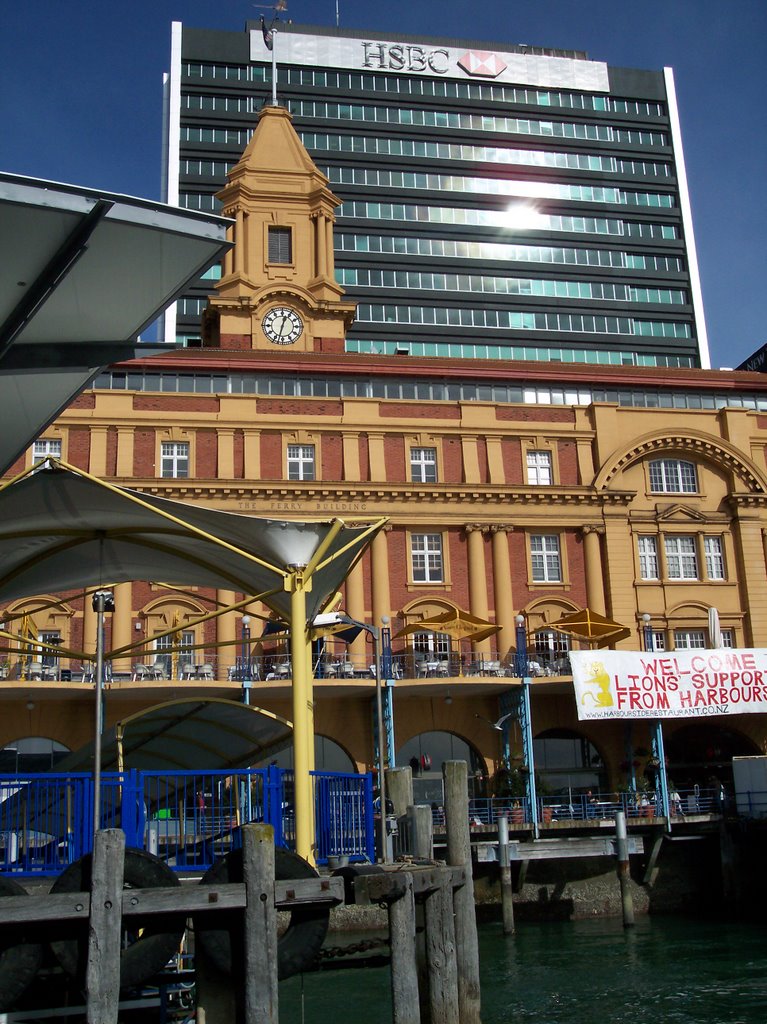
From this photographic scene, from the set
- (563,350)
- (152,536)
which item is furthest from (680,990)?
(563,350)

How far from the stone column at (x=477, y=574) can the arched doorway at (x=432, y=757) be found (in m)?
3.79

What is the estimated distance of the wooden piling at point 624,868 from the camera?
1356 inches

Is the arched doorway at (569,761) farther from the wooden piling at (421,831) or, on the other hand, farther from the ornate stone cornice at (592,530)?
the wooden piling at (421,831)

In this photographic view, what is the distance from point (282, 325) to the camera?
56156 millimetres

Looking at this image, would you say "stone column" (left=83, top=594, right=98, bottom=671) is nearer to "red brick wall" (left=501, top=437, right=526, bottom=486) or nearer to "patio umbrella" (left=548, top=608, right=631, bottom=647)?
"patio umbrella" (left=548, top=608, right=631, bottom=647)

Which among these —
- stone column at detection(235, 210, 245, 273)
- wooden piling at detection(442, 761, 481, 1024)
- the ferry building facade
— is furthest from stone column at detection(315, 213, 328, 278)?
wooden piling at detection(442, 761, 481, 1024)

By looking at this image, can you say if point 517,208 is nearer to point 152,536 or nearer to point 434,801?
point 434,801

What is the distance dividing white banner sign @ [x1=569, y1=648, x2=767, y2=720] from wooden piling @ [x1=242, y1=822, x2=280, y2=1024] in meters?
28.1

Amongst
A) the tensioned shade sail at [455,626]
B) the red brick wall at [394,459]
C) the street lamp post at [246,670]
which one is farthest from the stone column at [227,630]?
the red brick wall at [394,459]

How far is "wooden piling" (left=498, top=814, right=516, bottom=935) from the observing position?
33.8m

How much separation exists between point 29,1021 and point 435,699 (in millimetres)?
30936

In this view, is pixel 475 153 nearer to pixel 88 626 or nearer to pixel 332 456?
pixel 332 456

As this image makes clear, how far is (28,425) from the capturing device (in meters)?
→ 17.0

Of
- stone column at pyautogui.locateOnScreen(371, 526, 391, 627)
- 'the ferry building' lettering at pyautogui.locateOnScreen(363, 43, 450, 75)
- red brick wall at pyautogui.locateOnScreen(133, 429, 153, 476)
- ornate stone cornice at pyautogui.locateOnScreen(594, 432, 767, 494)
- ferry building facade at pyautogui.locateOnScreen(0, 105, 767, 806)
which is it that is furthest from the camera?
'the ferry building' lettering at pyautogui.locateOnScreen(363, 43, 450, 75)
